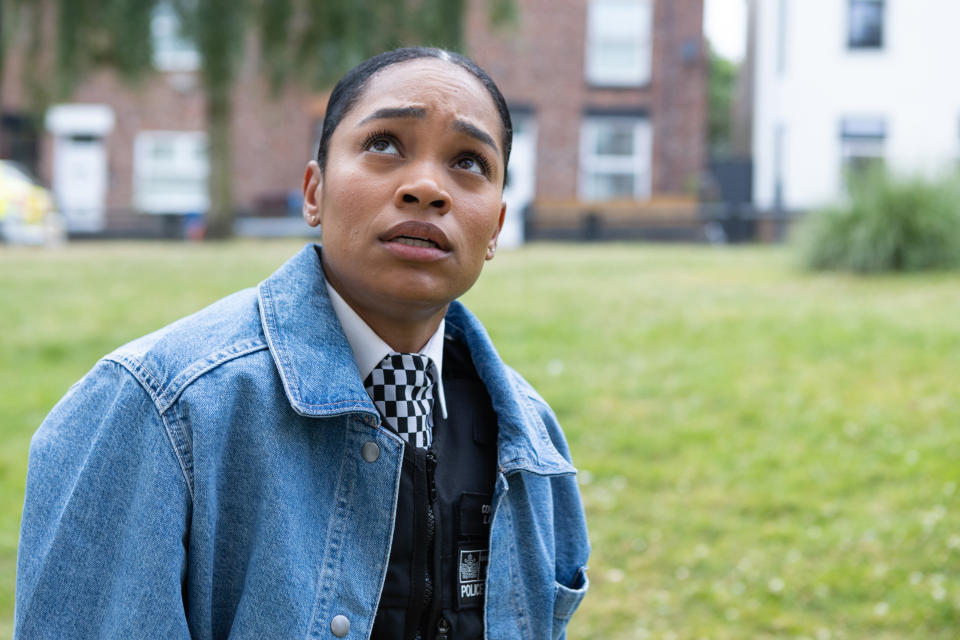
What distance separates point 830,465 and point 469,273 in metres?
4.55

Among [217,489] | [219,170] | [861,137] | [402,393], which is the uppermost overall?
[861,137]

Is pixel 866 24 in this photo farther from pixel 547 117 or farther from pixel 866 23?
pixel 547 117

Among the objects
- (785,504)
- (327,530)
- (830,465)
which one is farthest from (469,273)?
(830,465)

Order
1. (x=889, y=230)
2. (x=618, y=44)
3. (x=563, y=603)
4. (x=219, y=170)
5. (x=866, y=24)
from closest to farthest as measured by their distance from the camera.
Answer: (x=563, y=603) → (x=889, y=230) → (x=219, y=170) → (x=866, y=24) → (x=618, y=44)

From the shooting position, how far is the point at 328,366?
1.73 metres

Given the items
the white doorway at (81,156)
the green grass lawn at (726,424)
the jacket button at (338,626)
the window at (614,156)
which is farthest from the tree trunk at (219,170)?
the jacket button at (338,626)

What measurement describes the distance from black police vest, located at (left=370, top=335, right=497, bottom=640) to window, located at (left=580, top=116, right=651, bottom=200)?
24.0 m

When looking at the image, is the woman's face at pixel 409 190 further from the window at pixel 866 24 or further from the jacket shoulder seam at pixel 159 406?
the window at pixel 866 24

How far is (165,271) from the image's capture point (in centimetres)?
1173

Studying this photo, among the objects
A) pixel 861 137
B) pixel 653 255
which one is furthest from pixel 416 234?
pixel 861 137

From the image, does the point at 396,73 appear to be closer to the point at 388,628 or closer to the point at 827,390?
the point at 388,628

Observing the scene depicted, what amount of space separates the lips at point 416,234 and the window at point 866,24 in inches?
913

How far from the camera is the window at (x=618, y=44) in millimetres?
25172

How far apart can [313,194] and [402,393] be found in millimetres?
399
